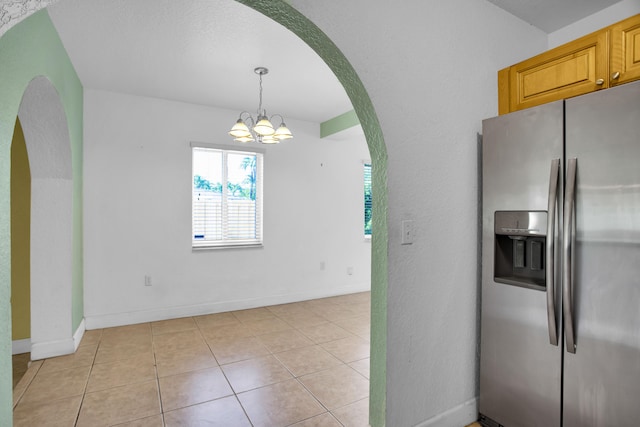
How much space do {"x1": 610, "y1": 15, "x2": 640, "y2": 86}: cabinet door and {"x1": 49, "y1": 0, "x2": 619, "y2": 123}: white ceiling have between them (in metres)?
0.84

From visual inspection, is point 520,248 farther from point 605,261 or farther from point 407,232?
point 407,232

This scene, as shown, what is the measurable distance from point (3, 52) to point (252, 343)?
2875 mm

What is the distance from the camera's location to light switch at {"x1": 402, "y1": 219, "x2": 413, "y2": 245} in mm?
1752

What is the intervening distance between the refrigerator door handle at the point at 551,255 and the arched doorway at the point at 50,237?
11.7ft

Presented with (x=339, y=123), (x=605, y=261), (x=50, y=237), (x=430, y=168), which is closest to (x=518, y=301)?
(x=605, y=261)

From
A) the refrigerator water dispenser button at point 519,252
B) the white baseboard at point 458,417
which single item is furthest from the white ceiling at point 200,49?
the white baseboard at point 458,417

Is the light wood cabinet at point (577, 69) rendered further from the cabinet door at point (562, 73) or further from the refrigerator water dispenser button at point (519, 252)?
the refrigerator water dispenser button at point (519, 252)

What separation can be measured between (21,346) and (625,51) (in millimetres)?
5033

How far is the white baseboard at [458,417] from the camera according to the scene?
184 cm

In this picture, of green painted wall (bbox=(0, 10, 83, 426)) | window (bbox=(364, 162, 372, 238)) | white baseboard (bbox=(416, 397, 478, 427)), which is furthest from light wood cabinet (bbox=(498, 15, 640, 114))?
window (bbox=(364, 162, 372, 238))

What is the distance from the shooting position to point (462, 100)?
1997 millimetres

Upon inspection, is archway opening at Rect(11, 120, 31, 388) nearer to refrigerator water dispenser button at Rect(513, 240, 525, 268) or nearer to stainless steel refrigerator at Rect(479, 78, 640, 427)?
stainless steel refrigerator at Rect(479, 78, 640, 427)

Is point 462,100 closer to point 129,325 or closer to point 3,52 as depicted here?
point 3,52

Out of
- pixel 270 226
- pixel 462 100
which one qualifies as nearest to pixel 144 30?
pixel 462 100
